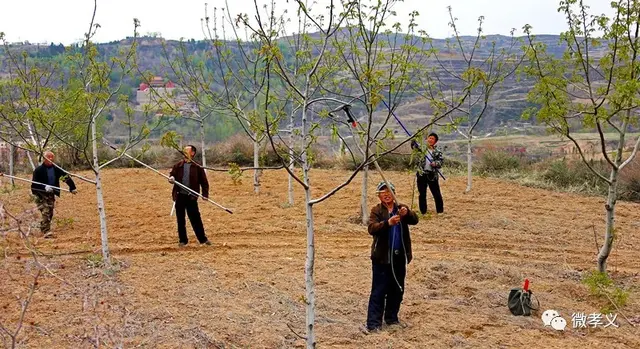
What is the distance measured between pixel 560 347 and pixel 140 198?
9894 mm

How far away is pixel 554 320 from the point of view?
6230 millimetres

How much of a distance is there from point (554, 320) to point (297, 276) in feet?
9.98

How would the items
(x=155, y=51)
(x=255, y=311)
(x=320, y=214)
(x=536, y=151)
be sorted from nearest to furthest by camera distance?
(x=255, y=311)
(x=320, y=214)
(x=536, y=151)
(x=155, y=51)

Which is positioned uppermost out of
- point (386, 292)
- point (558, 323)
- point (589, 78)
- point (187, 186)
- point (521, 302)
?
point (589, 78)

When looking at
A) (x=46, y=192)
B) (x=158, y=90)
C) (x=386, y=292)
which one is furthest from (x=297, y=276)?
(x=158, y=90)

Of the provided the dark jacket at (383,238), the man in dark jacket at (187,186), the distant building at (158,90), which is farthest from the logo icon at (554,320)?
the distant building at (158,90)

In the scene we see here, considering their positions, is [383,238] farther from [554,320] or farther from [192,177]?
[192,177]

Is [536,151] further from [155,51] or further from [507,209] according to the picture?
[155,51]

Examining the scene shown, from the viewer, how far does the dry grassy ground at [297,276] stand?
228 inches

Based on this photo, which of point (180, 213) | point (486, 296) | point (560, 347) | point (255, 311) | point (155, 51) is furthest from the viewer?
point (155, 51)

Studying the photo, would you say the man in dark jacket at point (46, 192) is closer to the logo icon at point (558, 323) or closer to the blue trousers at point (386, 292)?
the blue trousers at point (386, 292)

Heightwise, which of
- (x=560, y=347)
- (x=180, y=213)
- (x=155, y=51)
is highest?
(x=155, y=51)

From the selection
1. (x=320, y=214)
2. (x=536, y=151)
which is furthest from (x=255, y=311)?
(x=536, y=151)

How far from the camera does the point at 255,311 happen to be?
6418 mm
